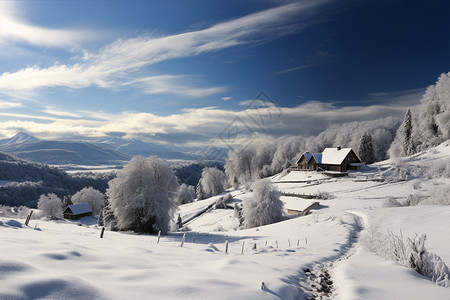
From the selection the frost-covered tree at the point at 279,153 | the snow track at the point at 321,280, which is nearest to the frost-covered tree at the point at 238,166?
the frost-covered tree at the point at 279,153

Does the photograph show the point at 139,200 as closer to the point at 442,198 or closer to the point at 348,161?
the point at 442,198

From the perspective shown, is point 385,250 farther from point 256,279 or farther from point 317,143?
point 317,143

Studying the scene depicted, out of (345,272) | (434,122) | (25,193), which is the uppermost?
(434,122)

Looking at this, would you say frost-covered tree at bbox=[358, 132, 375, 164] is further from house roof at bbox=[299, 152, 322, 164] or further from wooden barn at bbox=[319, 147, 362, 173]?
house roof at bbox=[299, 152, 322, 164]

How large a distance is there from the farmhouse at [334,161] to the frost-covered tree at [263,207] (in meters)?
33.3

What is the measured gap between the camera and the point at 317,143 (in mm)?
108000

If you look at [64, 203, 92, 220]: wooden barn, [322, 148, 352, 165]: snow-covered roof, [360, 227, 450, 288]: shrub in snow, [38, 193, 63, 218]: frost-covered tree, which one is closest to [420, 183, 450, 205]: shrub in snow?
[360, 227, 450, 288]: shrub in snow

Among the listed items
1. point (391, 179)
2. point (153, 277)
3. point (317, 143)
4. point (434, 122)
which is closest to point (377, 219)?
point (153, 277)

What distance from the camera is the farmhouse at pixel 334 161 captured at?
65125 millimetres

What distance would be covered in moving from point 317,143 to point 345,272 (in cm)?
10744

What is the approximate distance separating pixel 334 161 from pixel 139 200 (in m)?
57.0

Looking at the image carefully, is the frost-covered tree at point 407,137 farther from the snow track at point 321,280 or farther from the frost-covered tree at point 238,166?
the snow track at point 321,280

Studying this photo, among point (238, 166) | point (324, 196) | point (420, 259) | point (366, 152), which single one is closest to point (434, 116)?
point (366, 152)

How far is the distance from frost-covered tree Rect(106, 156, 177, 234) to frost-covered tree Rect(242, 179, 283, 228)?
15.2 meters
